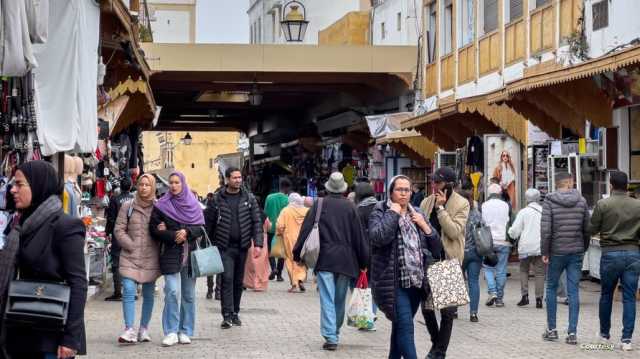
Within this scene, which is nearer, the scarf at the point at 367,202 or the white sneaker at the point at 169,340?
the white sneaker at the point at 169,340

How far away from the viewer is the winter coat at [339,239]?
40.8ft

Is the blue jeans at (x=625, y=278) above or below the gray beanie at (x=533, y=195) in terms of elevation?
below

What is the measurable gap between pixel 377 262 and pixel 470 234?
18.3 ft

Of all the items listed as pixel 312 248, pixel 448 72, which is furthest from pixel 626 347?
pixel 448 72

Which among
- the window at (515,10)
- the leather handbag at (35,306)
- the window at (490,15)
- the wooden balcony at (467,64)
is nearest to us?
the leather handbag at (35,306)

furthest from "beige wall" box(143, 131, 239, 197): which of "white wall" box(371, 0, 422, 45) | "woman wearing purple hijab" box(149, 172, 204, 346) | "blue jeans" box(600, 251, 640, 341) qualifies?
"blue jeans" box(600, 251, 640, 341)

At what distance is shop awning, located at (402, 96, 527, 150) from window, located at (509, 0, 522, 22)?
2.17m

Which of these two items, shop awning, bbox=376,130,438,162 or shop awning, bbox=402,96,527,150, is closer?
shop awning, bbox=402,96,527,150

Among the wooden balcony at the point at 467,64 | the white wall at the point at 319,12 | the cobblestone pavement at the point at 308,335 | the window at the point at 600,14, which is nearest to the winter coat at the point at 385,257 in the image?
the cobblestone pavement at the point at 308,335

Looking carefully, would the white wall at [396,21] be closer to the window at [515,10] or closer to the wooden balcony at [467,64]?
the wooden balcony at [467,64]

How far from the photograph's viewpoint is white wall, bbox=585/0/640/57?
1894 centimetres

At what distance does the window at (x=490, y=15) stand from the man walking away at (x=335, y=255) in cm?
1577

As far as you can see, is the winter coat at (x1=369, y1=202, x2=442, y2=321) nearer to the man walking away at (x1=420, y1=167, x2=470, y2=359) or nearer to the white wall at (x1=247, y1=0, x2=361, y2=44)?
the man walking away at (x1=420, y1=167, x2=470, y2=359)

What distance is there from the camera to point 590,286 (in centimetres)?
2050
